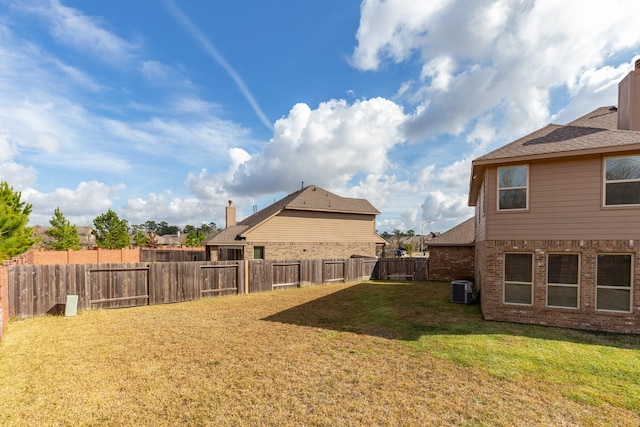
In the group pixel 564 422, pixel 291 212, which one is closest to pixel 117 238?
pixel 291 212

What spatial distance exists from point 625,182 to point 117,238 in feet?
155

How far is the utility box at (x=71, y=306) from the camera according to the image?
1042 centimetres

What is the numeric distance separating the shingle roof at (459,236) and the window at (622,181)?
37.0ft

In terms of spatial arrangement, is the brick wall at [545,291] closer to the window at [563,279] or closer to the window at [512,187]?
the window at [563,279]

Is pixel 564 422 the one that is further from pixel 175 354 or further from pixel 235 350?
pixel 175 354

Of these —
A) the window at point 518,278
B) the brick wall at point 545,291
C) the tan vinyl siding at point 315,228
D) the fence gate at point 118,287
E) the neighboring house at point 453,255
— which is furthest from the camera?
the tan vinyl siding at point 315,228

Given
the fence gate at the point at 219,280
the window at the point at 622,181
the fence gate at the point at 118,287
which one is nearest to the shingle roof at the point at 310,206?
the fence gate at the point at 219,280

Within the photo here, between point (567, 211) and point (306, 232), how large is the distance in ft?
57.2

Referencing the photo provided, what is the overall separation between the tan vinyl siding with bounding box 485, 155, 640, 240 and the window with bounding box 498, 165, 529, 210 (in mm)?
170

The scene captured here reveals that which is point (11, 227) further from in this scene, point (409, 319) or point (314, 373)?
point (409, 319)

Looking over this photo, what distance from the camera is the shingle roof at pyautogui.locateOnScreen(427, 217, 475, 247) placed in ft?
65.3

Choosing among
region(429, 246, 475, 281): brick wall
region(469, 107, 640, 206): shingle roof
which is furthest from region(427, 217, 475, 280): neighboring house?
region(469, 107, 640, 206): shingle roof

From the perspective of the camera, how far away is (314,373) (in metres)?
5.75

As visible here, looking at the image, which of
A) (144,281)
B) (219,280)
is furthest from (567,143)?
(144,281)
